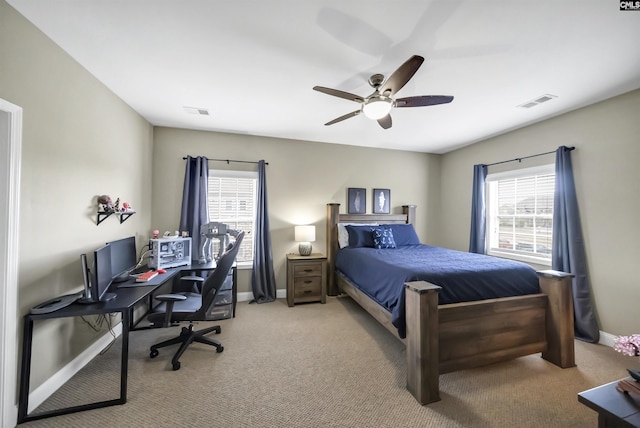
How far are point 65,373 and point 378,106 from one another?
3281 millimetres

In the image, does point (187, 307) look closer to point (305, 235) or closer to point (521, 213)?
point (305, 235)

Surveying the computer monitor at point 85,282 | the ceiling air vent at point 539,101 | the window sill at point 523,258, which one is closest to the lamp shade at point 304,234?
the computer monitor at point 85,282

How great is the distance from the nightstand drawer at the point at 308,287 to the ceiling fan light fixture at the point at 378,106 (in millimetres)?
2424

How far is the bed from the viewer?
1.66 meters

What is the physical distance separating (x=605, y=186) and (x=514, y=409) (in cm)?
253

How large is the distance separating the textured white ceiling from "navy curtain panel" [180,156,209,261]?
2.54 ft

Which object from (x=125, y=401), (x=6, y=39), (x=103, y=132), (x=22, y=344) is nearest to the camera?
(x=6, y=39)

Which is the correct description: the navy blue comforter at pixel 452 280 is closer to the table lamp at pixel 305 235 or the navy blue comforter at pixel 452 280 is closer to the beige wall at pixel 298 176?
the table lamp at pixel 305 235

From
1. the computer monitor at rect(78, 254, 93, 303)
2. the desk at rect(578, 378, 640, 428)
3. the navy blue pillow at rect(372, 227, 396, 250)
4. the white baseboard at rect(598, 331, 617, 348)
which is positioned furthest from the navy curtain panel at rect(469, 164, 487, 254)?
the computer monitor at rect(78, 254, 93, 303)

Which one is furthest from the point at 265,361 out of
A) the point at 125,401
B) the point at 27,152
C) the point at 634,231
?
the point at 634,231

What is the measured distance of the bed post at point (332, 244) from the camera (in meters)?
3.81

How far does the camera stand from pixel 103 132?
2.28 m

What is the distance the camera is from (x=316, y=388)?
5.84 ft

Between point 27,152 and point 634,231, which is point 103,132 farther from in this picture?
point 634,231
